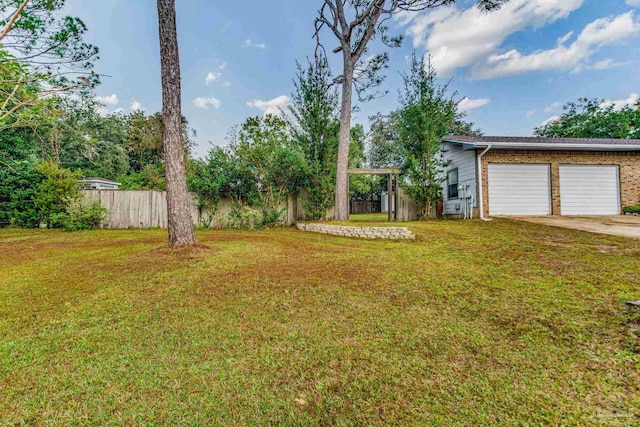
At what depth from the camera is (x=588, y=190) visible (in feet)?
32.9

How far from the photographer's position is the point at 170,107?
493 cm

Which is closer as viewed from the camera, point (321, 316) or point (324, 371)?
point (324, 371)

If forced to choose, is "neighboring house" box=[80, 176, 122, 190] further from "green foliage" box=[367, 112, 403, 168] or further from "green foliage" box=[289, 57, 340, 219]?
"green foliage" box=[367, 112, 403, 168]

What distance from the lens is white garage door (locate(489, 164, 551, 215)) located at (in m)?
9.90

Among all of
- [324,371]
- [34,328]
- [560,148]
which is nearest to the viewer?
[324,371]

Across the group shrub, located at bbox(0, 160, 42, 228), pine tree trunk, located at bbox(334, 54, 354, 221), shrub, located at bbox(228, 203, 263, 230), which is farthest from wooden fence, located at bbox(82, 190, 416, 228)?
pine tree trunk, located at bbox(334, 54, 354, 221)

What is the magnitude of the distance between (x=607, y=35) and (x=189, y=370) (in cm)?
1853

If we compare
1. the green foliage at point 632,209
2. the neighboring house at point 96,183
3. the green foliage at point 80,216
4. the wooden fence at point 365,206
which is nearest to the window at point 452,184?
the green foliage at point 632,209

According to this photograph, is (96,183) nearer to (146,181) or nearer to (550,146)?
(146,181)

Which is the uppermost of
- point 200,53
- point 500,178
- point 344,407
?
point 200,53

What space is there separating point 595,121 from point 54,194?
31191 millimetres

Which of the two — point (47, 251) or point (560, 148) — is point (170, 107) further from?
point (560, 148)

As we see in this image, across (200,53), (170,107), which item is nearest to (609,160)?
(170,107)

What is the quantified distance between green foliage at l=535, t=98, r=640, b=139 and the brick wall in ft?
42.0
